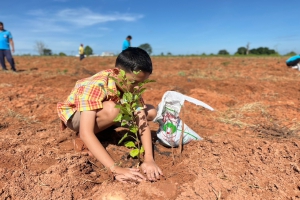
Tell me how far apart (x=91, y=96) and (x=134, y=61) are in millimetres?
384

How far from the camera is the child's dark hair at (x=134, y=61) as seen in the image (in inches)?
65.0

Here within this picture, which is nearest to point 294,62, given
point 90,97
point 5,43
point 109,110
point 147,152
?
point 147,152

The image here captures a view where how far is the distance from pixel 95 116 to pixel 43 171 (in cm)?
51

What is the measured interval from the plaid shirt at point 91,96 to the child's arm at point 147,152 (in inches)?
4.2

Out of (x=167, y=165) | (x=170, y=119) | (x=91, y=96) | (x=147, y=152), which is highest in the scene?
(x=91, y=96)

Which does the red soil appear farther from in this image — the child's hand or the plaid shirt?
the plaid shirt

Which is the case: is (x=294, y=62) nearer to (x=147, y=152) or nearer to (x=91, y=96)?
(x=147, y=152)

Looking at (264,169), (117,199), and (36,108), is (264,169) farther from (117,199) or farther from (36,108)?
(36,108)

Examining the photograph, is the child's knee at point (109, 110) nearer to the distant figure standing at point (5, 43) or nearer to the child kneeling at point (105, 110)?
the child kneeling at point (105, 110)

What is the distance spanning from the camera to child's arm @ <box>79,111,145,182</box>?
4.75 ft

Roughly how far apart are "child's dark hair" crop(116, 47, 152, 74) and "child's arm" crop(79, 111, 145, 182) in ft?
1.32

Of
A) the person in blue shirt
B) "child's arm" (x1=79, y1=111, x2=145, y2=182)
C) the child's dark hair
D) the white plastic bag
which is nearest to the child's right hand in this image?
"child's arm" (x1=79, y1=111, x2=145, y2=182)

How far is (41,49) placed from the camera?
169 feet

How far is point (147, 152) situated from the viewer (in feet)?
5.49
